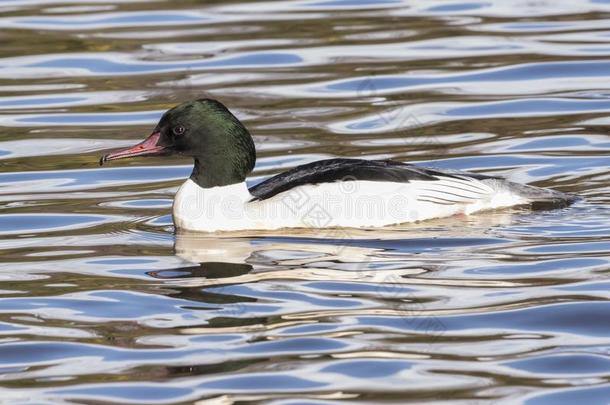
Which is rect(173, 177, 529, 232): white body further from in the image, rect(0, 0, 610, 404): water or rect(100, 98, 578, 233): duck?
rect(0, 0, 610, 404): water

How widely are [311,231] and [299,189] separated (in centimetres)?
30

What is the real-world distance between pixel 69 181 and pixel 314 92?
3.24 metres

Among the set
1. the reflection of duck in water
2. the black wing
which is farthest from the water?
the black wing

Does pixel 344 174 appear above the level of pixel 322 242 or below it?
above

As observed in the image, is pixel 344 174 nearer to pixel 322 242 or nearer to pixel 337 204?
pixel 337 204

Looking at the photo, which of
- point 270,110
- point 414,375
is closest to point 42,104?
point 270,110

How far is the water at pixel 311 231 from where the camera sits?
7.36 m

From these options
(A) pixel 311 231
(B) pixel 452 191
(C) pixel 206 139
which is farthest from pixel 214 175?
(B) pixel 452 191

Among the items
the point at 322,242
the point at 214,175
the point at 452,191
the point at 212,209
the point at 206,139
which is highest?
the point at 206,139

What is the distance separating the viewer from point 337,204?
412 inches

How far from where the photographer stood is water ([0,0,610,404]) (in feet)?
24.1

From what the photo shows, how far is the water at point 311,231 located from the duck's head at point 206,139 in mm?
560

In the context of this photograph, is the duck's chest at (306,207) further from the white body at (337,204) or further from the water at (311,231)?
the water at (311,231)

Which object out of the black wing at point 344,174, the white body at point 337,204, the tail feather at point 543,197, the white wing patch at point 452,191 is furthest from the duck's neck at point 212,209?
the tail feather at point 543,197
